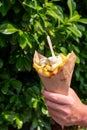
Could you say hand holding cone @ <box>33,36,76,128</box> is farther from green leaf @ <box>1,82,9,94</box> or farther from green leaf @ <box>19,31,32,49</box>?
green leaf @ <box>1,82,9,94</box>

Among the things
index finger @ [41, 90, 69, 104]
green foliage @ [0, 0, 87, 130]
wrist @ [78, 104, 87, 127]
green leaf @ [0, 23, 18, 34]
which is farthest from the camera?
green foliage @ [0, 0, 87, 130]

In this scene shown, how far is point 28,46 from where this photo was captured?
3385 millimetres

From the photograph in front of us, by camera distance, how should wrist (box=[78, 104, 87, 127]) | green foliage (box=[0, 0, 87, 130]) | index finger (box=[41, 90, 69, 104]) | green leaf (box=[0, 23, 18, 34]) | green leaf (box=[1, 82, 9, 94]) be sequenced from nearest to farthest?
index finger (box=[41, 90, 69, 104]) < wrist (box=[78, 104, 87, 127]) < green leaf (box=[0, 23, 18, 34]) < green foliage (box=[0, 0, 87, 130]) < green leaf (box=[1, 82, 9, 94])

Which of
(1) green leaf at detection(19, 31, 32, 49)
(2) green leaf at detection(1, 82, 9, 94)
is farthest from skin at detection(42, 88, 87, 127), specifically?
(2) green leaf at detection(1, 82, 9, 94)

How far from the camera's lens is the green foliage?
3.25 m

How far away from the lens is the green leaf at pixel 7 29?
3117mm

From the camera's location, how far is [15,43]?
11.1ft

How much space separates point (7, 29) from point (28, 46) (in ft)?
0.98

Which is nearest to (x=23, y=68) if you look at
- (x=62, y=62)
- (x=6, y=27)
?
(x=6, y=27)

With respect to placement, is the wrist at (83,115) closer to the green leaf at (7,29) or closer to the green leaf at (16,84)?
the green leaf at (7,29)

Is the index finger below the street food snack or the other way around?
below

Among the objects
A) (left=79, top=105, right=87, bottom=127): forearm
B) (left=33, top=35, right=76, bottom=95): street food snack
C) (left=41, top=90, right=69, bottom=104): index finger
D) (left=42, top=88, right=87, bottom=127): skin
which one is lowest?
→ (left=79, top=105, right=87, bottom=127): forearm

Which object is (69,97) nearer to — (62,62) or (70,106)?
(70,106)

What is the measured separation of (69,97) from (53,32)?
1235 mm
